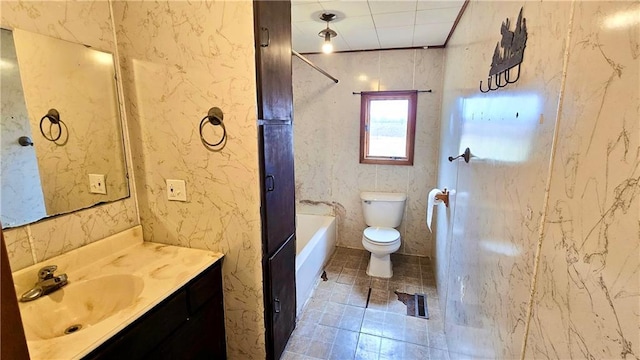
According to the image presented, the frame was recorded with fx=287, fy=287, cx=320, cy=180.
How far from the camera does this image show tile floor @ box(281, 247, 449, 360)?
76.4 inches

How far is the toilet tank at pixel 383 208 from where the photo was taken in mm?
3072

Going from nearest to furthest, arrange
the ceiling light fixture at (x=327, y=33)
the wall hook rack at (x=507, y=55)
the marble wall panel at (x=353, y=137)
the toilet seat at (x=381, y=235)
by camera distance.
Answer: the wall hook rack at (x=507, y=55) → the ceiling light fixture at (x=327, y=33) → the toilet seat at (x=381, y=235) → the marble wall panel at (x=353, y=137)

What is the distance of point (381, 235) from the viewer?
2877mm

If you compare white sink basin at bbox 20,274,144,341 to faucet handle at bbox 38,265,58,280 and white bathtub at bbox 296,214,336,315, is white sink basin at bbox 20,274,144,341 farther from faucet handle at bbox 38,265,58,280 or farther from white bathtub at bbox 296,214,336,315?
white bathtub at bbox 296,214,336,315

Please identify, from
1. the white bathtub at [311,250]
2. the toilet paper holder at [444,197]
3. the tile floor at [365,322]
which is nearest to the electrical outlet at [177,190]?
the white bathtub at [311,250]

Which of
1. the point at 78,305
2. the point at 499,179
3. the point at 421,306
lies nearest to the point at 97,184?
the point at 78,305

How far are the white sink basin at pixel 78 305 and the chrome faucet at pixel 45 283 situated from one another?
0.06ft

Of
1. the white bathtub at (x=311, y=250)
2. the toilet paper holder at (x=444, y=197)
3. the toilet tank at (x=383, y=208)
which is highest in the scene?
the toilet paper holder at (x=444, y=197)

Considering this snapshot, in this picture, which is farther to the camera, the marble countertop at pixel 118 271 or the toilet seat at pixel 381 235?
the toilet seat at pixel 381 235

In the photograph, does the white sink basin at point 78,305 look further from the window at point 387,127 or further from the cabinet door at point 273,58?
the window at point 387,127

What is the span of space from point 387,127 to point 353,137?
0.39 m

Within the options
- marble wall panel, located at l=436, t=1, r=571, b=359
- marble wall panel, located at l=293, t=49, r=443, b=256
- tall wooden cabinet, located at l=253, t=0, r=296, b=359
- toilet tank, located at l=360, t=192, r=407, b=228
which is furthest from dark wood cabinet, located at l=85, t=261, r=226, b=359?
marble wall panel, located at l=293, t=49, r=443, b=256

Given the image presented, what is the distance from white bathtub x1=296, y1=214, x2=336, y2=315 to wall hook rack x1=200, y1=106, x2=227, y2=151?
126 centimetres

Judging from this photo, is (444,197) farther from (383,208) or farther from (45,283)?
(45,283)
